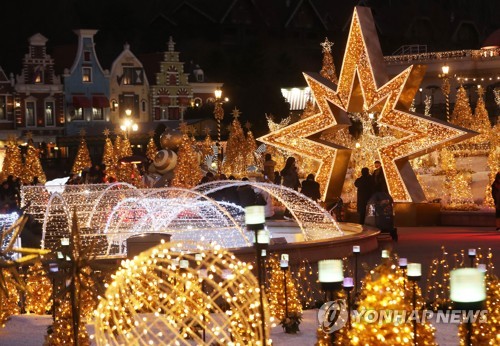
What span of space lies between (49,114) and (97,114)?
2.73m

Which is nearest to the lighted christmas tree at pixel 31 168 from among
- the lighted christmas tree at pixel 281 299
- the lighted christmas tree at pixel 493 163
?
the lighted christmas tree at pixel 493 163

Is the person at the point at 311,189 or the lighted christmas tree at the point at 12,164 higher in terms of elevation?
the lighted christmas tree at the point at 12,164

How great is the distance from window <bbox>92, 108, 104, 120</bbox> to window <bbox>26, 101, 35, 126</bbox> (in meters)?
3.37

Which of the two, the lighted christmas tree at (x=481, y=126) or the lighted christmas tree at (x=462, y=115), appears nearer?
the lighted christmas tree at (x=481, y=126)

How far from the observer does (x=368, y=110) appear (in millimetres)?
23484

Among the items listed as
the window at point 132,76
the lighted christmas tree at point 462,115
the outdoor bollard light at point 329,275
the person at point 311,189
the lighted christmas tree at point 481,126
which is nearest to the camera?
the outdoor bollard light at point 329,275

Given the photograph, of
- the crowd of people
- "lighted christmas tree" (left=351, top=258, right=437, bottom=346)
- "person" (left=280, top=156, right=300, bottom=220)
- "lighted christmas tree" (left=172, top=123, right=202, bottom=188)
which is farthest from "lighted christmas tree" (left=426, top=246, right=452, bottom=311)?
"lighted christmas tree" (left=172, top=123, right=202, bottom=188)

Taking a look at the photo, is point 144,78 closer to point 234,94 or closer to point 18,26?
point 234,94

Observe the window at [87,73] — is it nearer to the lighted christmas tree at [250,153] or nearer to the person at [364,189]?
the lighted christmas tree at [250,153]

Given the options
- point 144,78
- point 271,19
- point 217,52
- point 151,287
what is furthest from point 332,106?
point 271,19

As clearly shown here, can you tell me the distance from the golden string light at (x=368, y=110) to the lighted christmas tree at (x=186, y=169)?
3.54 meters

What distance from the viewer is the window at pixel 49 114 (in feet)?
193

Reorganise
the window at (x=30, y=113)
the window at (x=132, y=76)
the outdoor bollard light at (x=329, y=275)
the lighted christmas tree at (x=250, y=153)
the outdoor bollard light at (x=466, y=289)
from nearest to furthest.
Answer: the outdoor bollard light at (x=466, y=289) → the outdoor bollard light at (x=329, y=275) → the lighted christmas tree at (x=250, y=153) → the window at (x=30, y=113) → the window at (x=132, y=76)

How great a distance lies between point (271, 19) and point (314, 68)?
875 centimetres
